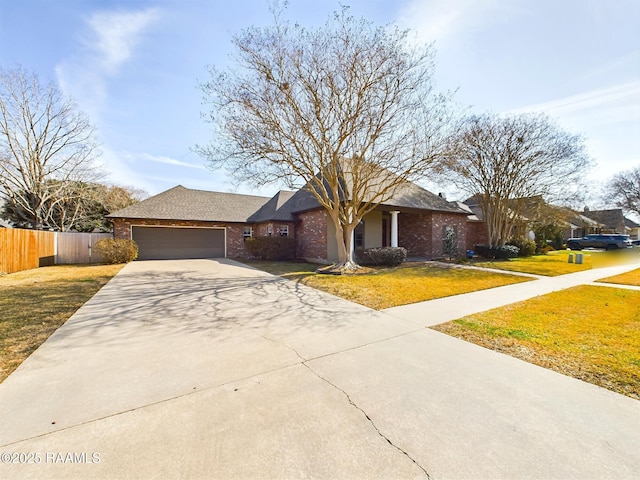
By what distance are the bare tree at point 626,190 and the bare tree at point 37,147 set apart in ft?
188

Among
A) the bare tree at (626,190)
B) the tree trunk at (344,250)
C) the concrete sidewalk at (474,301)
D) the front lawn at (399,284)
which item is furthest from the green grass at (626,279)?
the bare tree at (626,190)

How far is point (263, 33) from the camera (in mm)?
9180

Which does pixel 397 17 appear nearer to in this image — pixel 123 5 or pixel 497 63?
pixel 497 63

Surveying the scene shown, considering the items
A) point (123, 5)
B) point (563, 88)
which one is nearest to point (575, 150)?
point (563, 88)

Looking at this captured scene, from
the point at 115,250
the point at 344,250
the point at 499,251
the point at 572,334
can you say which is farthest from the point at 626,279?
the point at 115,250

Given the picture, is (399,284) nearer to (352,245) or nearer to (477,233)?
(352,245)

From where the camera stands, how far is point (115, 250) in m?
14.7

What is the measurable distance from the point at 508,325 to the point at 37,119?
29917 mm

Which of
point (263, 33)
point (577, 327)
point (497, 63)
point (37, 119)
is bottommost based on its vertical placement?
point (577, 327)

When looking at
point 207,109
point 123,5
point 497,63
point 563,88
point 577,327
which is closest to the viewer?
point 577,327

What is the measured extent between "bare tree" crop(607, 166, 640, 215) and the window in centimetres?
4360

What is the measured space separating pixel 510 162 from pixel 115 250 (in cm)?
2346

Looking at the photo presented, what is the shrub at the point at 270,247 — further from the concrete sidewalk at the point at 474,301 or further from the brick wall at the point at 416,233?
the concrete sidewalk at the point at 474,301

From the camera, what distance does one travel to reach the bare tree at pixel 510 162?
16.1 metres
